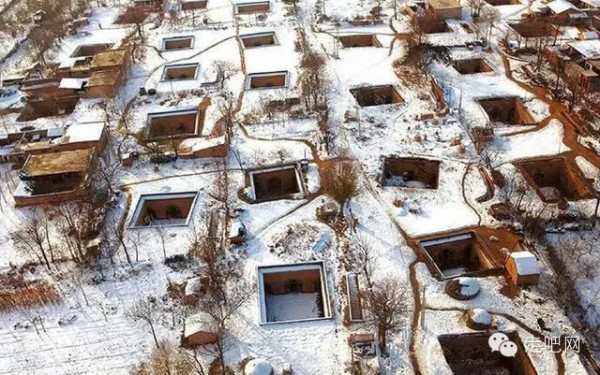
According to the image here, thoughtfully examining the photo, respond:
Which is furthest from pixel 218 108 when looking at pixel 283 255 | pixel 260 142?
pixel 283 255

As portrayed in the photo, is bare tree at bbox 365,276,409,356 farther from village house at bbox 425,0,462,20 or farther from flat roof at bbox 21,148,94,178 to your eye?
village house at bbox 425,0,462,20

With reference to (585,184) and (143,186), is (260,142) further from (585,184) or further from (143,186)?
(585,184)

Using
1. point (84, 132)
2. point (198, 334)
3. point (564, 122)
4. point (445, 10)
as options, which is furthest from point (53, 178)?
point (445, 10)

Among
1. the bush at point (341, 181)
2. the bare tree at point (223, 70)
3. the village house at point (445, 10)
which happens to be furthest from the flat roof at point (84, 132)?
the village house at point (445, 10)

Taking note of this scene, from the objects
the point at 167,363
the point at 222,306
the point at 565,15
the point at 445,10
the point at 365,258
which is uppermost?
the point at 445,10

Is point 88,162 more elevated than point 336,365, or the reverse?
point 88,162

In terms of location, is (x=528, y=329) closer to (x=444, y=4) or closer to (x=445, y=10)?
(x=445, y=10)
